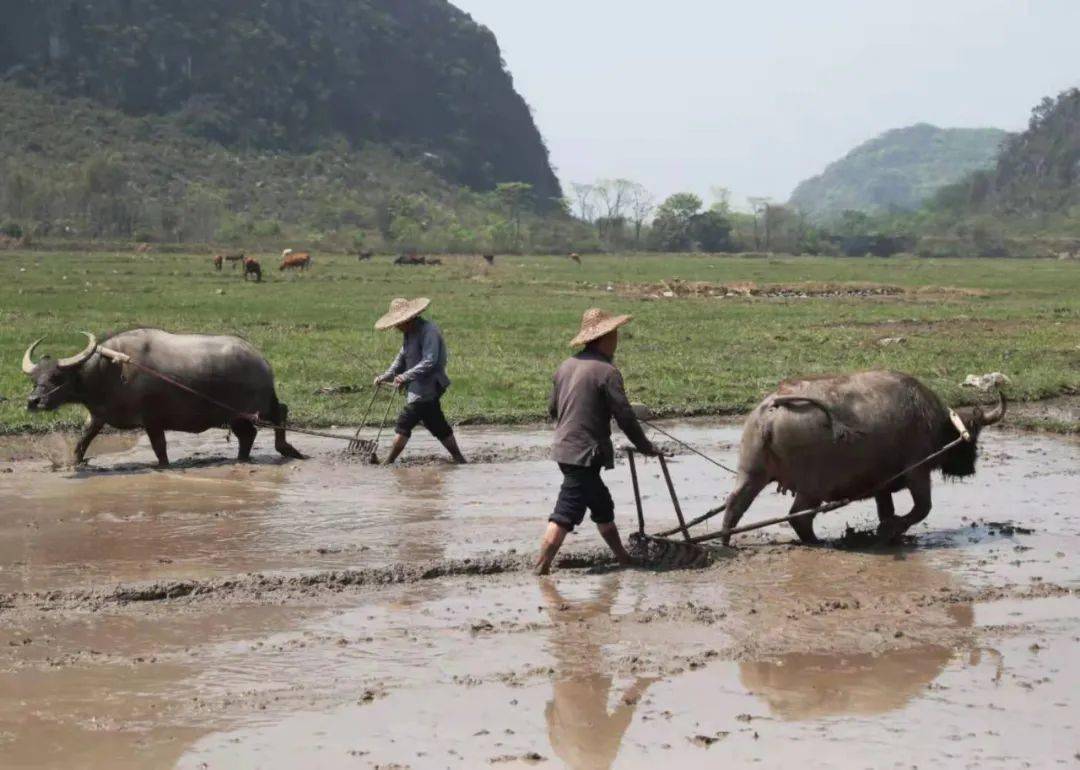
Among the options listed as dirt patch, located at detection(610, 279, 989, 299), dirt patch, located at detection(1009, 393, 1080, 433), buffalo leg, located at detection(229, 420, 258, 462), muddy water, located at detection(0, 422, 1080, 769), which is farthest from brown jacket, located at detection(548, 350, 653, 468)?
dirt patch, located at detection(610, 279, 989, 299)

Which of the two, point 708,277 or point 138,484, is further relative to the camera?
point 708,277

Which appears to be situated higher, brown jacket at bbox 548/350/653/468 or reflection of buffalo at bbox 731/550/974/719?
brown jacket at bbox 548/350/653/468

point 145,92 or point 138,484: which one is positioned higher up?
point 145,92

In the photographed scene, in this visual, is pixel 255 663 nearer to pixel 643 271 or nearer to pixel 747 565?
pixel 747 565

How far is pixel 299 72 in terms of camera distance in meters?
152

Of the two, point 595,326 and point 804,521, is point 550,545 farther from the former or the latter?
point 804,521

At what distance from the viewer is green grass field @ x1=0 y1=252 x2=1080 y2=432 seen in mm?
17281

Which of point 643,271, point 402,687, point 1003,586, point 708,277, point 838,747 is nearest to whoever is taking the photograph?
point 838,747

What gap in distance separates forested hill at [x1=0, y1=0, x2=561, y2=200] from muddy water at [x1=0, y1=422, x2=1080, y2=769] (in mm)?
131534

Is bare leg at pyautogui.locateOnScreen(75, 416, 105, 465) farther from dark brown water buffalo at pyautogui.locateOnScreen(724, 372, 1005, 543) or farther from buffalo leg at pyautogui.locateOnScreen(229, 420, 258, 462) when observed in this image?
dark brown water buffalo at pyautogui.locateOnScreen(724, 372, 1005, 543)

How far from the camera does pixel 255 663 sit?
6.72m

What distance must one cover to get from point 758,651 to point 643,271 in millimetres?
53836

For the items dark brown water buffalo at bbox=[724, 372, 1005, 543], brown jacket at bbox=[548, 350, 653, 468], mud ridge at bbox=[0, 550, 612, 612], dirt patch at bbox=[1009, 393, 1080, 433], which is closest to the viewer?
mud ridge at bbox=[0, 550, 612, 612]

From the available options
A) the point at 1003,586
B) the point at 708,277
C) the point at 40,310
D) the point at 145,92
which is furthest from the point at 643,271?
the point at 145,92
